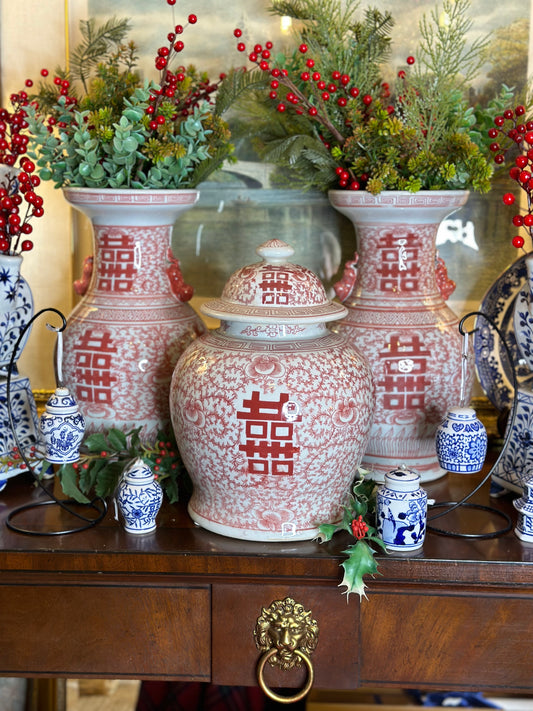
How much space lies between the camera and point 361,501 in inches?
37.5

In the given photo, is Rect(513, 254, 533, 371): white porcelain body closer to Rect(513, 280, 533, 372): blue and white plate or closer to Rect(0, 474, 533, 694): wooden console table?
Rect(513, 280, 533, 372): blue and white plate

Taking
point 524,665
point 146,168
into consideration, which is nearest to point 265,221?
point 146,168

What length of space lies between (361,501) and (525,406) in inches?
8.9

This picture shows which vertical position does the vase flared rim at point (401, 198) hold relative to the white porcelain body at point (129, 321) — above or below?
above

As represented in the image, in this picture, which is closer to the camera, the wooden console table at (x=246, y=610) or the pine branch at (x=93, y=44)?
the wooden console table at (x=246, y=610)

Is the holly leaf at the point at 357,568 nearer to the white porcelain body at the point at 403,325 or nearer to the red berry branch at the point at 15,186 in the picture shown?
the white porcelain body at the point at 403,325

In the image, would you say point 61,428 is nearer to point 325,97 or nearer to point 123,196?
point 123,196

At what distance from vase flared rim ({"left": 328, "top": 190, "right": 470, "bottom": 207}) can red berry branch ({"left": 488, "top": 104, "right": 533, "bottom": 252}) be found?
0.07 m

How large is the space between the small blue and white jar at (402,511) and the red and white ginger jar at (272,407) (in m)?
0.05

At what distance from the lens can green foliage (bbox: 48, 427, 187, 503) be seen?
1.00m

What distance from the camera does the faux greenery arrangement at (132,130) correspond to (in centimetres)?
98

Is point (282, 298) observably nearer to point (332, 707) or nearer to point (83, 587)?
point (83, 587)

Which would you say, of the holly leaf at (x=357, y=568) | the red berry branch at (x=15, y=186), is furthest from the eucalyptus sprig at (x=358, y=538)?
the red berry branch at (x=15, y=186)

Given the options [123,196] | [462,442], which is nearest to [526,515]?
[462,442]
